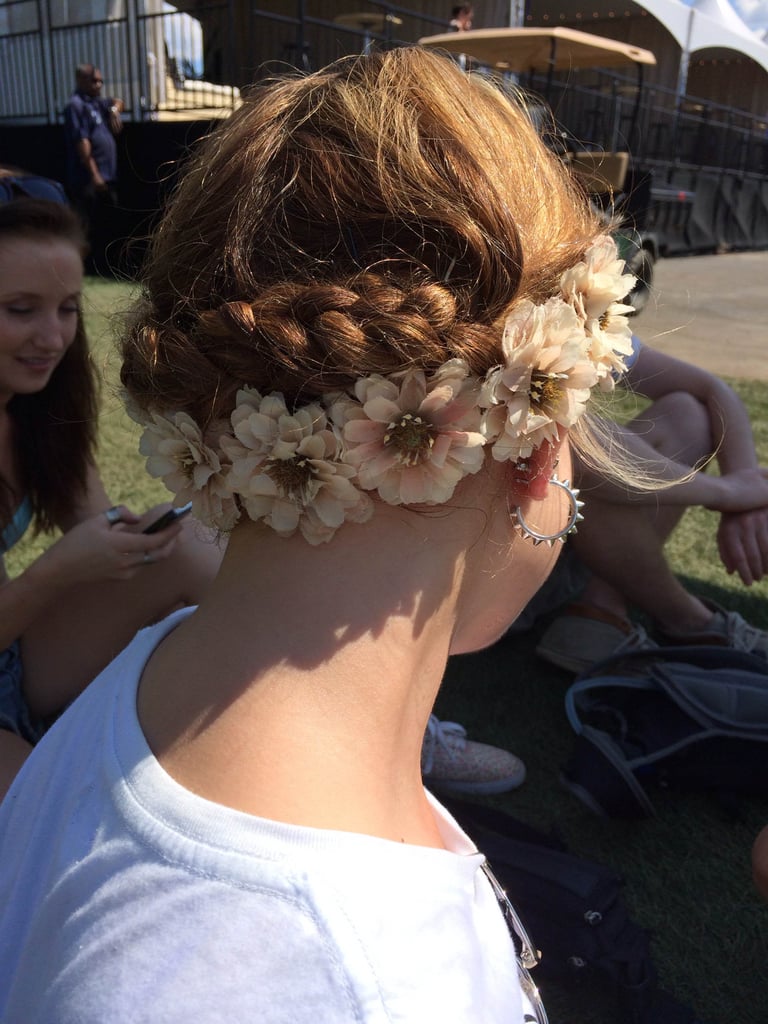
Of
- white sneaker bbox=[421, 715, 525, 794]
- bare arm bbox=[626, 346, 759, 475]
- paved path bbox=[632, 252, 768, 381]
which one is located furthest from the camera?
paved path bbox=[632, 252, 768, 381]

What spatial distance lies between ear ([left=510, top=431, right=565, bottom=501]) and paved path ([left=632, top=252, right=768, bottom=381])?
337 centimetres

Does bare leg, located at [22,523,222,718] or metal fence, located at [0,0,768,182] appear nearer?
bare leg, located at [22,523,222,718]

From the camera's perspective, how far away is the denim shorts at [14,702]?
224 centimetres

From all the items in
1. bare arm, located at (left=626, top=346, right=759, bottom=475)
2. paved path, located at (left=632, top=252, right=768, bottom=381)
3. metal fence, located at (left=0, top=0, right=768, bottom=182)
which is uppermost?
metal fence, located at (left=0, top=0, right=768, bottom=182)

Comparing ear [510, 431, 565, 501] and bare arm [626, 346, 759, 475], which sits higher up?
ear [510, 431, 565, 501]

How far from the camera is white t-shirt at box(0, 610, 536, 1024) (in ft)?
2.47

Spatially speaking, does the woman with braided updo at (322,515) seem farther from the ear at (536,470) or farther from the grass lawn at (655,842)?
the grass lawn at (655,842)

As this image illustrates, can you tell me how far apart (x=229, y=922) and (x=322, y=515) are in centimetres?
40

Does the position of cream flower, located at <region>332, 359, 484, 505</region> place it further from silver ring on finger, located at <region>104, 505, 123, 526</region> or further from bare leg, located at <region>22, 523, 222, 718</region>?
silver ring on finger, located at <region>104, 505, 123, 526</region>

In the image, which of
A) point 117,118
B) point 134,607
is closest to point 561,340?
point 134,607

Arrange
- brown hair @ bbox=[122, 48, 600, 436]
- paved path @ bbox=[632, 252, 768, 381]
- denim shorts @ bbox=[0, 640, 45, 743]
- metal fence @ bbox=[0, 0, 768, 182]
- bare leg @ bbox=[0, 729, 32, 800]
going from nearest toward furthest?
brown hair @ bbox=[122, 48, 600, 436]
bare leg @ bbox=[0, 729, 32, 800]
denim shorts @ bbox=[0, 640, 45, 743]
paved path @ bbox=[632, 252, 768, 381]
metal fence @ bbox=[0, 0, 768, 182]

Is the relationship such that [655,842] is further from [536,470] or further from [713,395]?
[536,470]

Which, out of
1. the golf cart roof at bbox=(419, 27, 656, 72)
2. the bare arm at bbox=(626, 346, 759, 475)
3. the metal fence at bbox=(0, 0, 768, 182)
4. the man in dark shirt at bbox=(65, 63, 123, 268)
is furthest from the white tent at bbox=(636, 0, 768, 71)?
the bare arm at bbox=(626, 346, 759, 475)

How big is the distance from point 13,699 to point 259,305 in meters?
1.77
